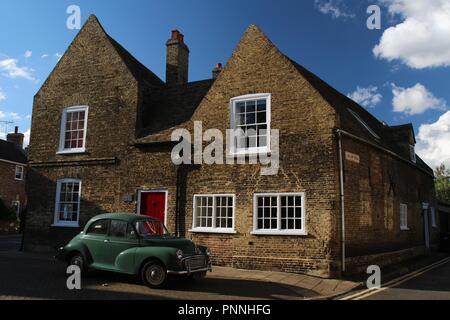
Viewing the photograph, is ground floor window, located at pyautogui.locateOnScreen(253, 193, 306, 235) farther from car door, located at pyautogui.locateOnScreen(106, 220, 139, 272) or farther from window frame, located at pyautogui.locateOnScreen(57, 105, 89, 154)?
window frame, located at pyautogui.locateOnScreen(57, 105, 89, 154)

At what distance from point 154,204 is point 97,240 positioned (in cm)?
505

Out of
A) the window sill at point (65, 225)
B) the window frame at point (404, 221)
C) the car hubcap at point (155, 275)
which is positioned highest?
the window frame at point (404, 221)

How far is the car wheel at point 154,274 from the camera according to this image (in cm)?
1005

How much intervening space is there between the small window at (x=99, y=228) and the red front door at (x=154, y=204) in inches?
177

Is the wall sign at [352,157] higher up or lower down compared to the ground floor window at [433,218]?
higher up

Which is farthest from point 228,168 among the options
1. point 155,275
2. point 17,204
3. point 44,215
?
point 17,204

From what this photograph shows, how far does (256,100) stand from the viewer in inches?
600

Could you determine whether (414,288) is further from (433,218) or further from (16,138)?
(16,138)

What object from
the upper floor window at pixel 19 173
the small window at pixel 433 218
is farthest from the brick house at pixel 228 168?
the upper floor window at pixel 19 173

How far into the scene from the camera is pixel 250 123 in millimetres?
15188

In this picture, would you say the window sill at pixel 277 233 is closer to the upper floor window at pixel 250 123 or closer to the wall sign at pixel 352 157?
the upper floor window at pixel 250 123

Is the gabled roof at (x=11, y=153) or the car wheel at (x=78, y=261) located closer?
the car wheel at (x=78, y=261)
